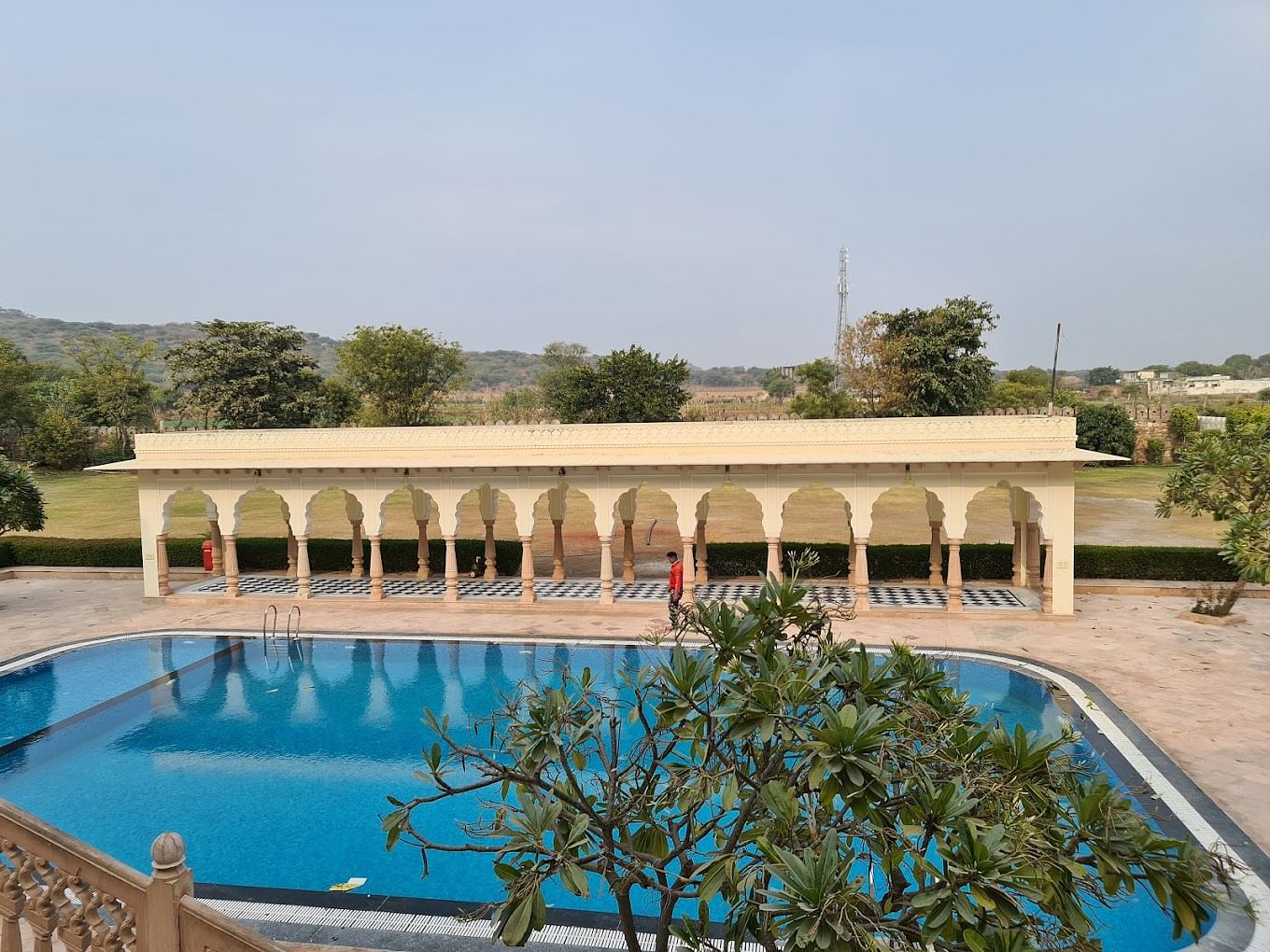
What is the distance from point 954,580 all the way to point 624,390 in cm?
2821

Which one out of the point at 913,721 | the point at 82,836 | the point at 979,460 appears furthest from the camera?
the point at 979,460

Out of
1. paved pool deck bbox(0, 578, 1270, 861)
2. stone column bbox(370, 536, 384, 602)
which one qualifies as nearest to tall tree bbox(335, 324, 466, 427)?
paved pool deck bbox(0, 578, 1270, 861)

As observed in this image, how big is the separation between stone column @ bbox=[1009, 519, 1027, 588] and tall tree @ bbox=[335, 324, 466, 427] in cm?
3456

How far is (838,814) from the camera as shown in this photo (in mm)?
3402

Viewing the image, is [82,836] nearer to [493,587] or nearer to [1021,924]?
[1021,924]

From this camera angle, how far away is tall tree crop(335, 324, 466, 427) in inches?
1815

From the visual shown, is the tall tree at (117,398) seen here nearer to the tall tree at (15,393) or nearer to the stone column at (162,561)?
the tall tree at (15,393)

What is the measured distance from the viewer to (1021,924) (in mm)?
2623

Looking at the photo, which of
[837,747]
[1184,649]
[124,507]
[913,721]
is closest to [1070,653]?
[1184,649]

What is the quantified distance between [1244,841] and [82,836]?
36.6ft

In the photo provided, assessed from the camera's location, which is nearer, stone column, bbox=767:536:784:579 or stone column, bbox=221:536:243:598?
stone column, bbox=767:536:784:579

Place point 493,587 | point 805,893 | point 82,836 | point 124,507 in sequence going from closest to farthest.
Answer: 1. point 805,893
2. point 82,836
3. point 493,587
4. point 124,507

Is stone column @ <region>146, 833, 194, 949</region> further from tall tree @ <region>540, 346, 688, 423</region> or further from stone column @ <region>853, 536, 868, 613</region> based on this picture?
tall tree @ <region>540, 346, 688, 423</region>

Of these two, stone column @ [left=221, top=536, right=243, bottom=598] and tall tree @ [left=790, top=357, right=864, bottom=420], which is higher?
tall tree @ [left=790, top=357, right=864, bottom=420]
